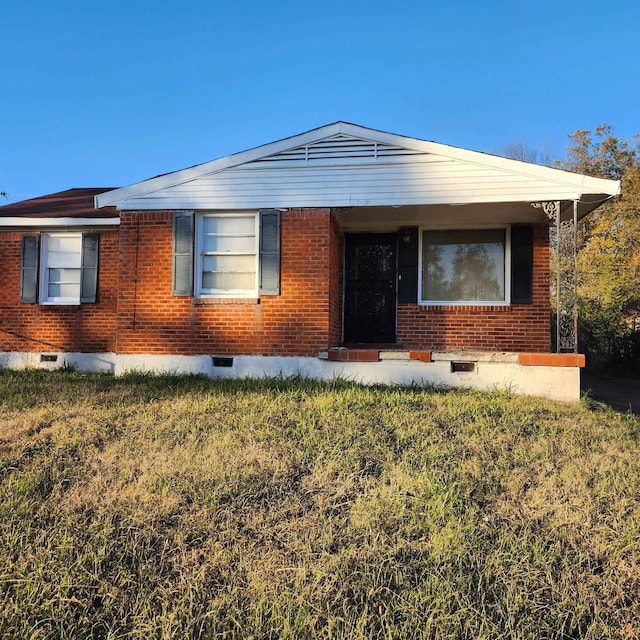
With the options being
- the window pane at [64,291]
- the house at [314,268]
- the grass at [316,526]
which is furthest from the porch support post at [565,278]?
the window pane at [64,291]

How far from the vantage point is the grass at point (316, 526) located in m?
2.44

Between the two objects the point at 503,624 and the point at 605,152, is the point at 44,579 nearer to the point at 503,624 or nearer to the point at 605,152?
the point at 503,624

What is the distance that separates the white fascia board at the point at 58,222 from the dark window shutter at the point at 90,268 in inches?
10.8

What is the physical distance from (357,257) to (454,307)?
199 cm

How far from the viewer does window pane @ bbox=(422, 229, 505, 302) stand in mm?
9000

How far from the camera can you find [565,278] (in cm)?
834

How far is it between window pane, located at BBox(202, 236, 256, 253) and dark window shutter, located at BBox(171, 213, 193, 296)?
0.93 feet

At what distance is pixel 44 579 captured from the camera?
2668 mm

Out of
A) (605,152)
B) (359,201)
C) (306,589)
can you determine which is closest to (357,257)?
(359,201)

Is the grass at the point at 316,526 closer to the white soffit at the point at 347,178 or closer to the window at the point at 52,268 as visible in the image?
the white soffit at the point at 347,178

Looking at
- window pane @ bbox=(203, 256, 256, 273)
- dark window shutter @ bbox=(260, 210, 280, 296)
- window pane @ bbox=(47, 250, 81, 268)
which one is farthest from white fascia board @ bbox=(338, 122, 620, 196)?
window pane @ bbox=(47, 250, 81, 268)

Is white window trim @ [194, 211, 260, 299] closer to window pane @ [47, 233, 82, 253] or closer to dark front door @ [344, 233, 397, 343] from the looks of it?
dark front door @ [344, 233, 397, 343]

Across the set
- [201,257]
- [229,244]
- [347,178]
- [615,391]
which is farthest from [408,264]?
[615,391]

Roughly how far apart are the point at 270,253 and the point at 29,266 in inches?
186
